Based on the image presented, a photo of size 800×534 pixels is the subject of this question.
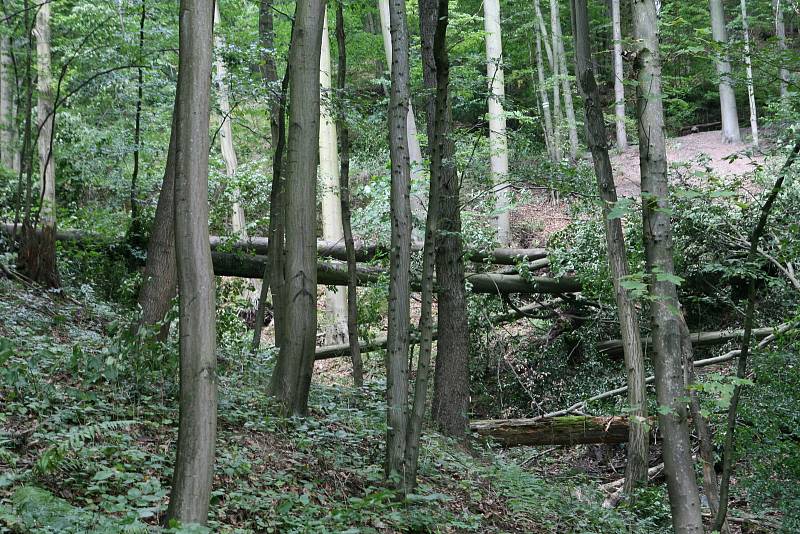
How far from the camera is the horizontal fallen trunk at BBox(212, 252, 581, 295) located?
12.7m

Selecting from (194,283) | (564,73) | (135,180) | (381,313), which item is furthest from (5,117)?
(564,73)

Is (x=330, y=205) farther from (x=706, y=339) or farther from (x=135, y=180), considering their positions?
(x=706, y=339)

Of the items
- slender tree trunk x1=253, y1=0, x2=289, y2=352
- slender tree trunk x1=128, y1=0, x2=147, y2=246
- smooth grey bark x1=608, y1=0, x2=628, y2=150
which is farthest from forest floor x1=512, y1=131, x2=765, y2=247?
slender tree trunk x1=128, y1=0, x2=147, y2=246

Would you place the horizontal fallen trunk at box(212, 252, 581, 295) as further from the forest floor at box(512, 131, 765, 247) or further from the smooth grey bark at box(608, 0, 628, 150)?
the smooth grey bark at box(608, 0, 628, 150)

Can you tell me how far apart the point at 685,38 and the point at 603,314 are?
7572mm

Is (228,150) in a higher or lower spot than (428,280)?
higher

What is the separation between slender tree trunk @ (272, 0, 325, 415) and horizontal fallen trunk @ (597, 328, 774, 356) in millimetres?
6288

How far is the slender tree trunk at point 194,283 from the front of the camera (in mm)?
4039

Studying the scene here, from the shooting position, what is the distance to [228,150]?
20234 mm

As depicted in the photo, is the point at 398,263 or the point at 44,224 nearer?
the point at 398,263

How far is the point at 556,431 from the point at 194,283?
26.8 feet

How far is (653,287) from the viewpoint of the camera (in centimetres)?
522

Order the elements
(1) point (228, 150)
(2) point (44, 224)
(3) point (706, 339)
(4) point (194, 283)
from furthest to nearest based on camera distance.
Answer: (1) point (228, 150), (3) point (706, 339), (2) point (44, 224), (4) point (194, 283)

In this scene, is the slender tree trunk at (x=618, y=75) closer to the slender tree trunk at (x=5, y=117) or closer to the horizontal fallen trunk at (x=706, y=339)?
the horizontal fallen trunk at (x=706, y=339)
